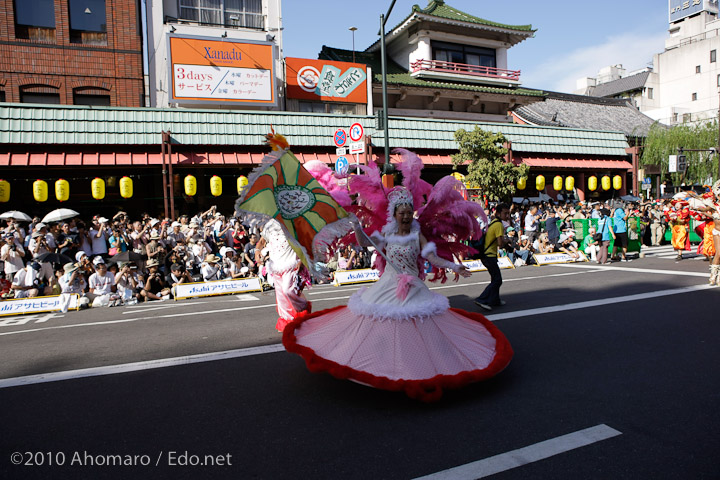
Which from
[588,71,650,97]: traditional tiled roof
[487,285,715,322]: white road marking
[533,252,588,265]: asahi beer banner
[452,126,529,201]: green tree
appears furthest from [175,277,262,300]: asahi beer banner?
[588,71,650,97]: traditional tiled roof

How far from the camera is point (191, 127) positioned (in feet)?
54.5

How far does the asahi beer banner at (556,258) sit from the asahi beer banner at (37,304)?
1226 cm

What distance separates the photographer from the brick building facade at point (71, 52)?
17.6 meters

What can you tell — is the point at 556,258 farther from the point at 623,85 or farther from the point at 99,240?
the point at 623,85

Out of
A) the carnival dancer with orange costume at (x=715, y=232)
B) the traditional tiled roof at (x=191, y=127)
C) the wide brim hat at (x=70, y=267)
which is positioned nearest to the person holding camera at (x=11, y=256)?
the wide brim hat at (x=70, y=267)

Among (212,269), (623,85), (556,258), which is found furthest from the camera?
(623,85)

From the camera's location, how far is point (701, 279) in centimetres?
994

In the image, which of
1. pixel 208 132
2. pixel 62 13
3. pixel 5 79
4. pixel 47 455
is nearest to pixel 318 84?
pixel 208 132

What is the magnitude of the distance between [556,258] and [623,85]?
165ft

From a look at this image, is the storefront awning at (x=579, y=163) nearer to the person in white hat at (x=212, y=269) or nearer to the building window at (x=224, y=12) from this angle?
the building window at (x=224, y=12)

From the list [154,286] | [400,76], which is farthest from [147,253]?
[400,76]

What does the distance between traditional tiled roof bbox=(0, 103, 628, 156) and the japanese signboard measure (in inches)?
2122

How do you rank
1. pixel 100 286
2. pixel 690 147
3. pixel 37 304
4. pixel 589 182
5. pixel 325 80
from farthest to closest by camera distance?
pixel 690 147 < pixel 589 182 < pixel 325 80 < pixel 100 286 < pixel 37 304

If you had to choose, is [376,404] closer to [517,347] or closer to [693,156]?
[517,347]
